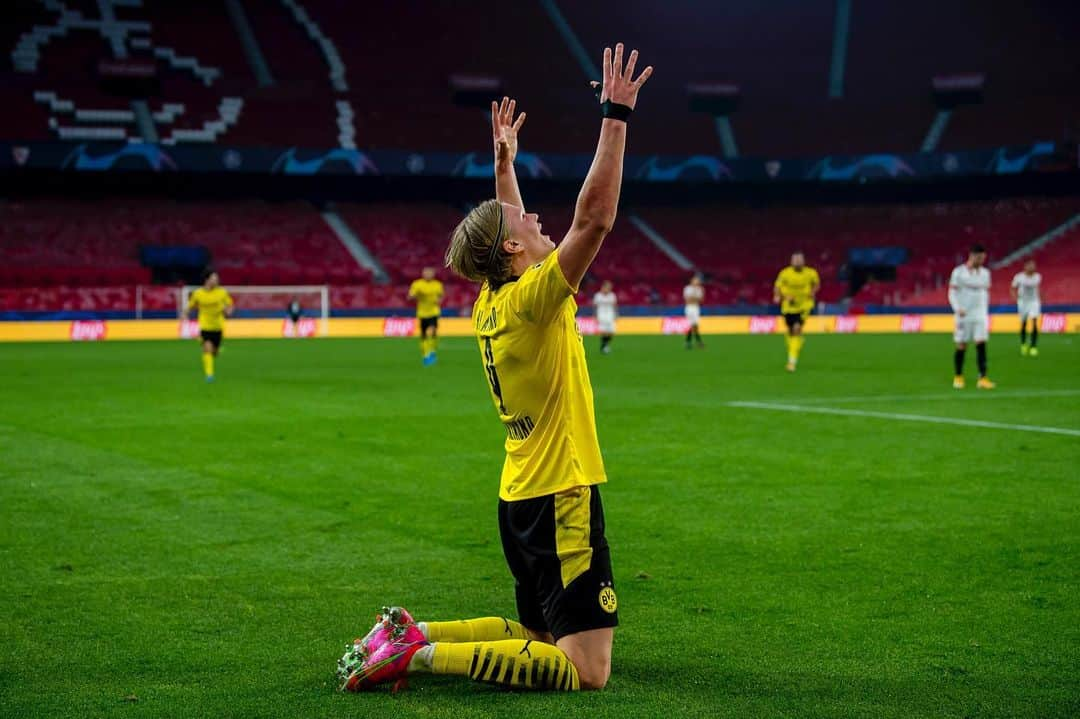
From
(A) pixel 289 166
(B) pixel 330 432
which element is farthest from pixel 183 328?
(B) pixel 330 432

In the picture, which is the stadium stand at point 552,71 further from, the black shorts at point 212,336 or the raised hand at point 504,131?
the raised hand at point 504,131

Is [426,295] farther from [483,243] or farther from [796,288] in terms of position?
[483,243]

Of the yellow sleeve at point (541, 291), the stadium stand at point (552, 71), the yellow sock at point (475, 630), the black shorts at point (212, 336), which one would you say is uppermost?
the stadium stand at point (552, 71)

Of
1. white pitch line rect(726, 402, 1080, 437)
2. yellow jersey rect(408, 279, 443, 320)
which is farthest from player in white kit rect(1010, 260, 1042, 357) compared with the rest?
white pitch line rect(726, 402, 1080, 437)

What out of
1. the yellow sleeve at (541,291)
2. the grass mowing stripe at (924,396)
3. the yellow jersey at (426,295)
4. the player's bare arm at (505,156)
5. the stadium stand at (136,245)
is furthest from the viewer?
the stadium stand at (136,245)

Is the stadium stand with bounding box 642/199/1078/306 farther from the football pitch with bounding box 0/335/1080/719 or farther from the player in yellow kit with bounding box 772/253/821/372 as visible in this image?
the football pitch with bounding box 0/335/1080/719

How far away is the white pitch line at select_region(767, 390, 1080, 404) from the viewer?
1747cm

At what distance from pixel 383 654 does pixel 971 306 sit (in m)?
17.1

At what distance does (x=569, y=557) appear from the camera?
4754mm

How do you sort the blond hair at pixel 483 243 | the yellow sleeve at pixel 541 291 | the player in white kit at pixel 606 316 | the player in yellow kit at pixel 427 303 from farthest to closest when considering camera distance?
the player in white kit at pixel 606 316 → the player in yellow kit at pixel 427 303 → the blond hair at pixel 483 243 → the yellow sleeve at pixel 541 291

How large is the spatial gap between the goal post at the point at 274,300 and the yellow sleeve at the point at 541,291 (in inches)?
1631

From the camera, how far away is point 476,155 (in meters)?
54.7

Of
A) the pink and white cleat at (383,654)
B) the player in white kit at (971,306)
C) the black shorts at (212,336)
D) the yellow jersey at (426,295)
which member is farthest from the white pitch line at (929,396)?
the pink and white cleat at (383,654)

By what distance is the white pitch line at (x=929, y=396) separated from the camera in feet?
57.3
